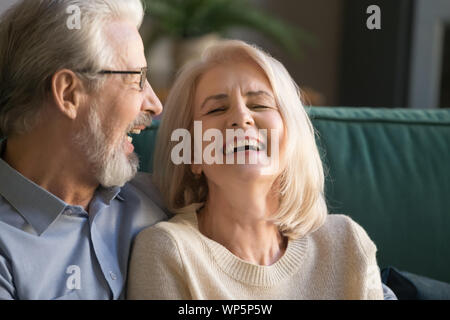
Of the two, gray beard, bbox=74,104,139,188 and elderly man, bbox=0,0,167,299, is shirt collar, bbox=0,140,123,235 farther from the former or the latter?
gray beard, bbox=74,104,139,188

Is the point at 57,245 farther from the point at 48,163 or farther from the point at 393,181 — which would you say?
the point at 393,181

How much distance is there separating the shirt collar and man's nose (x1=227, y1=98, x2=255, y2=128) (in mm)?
392

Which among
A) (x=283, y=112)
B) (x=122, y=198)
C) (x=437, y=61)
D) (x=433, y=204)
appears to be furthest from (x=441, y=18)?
(x=122, y=198)

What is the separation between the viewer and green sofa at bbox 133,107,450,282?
1.57 meters

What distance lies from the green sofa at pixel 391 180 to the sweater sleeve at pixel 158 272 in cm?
37

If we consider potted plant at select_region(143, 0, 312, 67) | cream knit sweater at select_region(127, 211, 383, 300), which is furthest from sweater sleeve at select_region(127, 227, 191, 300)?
potted plant at select_region(143, 0, 312, 67)

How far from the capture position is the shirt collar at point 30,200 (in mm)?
1167

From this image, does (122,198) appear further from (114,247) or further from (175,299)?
(175,299)

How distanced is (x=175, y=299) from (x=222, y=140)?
0.34 metres

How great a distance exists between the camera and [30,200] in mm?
1184

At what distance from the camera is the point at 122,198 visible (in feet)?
4.45

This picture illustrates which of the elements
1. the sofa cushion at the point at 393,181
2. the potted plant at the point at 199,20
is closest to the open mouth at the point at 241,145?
the sofa cushion at the point at 393,181

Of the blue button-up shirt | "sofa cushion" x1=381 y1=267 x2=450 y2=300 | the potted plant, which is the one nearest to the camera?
the blue button-up shirt

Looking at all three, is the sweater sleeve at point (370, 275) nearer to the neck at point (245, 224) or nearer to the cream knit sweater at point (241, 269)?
the cream knit sweater at point (241, 269)
